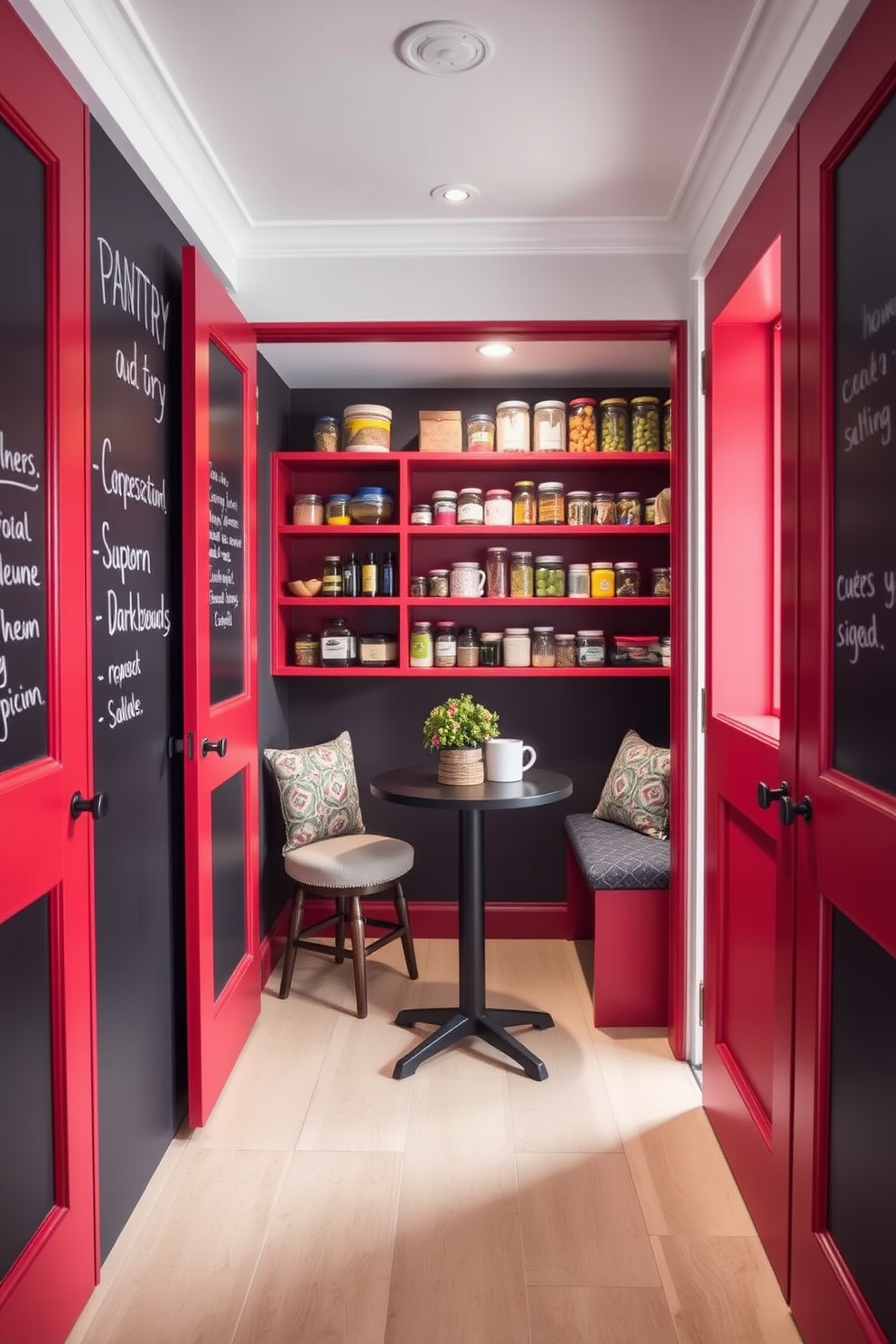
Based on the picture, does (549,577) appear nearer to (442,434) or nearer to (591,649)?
(591,649)

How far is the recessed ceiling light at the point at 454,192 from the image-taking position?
2.36 metres

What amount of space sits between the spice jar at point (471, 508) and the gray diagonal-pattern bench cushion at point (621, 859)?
1.26m

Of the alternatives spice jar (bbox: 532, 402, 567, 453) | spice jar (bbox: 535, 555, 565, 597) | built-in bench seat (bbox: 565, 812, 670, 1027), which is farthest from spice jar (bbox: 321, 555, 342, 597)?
built-in bench seat (bbox: 565, 812, 670, 1027)

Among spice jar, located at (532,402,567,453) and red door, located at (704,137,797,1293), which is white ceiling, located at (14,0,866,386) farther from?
spice jar, located at (532,402,567,453)

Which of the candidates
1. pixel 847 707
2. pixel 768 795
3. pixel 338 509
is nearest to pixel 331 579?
pixel 338 509

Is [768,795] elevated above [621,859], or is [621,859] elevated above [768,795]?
[768,795]

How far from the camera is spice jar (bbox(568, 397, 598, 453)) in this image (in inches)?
137

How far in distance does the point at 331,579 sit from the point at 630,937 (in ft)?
5.75

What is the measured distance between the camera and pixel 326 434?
3559mm

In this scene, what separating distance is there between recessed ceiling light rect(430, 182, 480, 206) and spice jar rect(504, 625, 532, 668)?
5.27ft

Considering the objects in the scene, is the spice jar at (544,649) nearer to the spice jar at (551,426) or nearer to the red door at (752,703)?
the spice jar at (551,426)

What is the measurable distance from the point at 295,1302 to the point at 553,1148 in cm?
77

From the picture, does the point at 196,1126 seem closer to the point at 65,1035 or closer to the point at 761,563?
the point at 65,1035

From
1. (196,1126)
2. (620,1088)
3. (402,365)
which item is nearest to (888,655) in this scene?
(620,1088)
